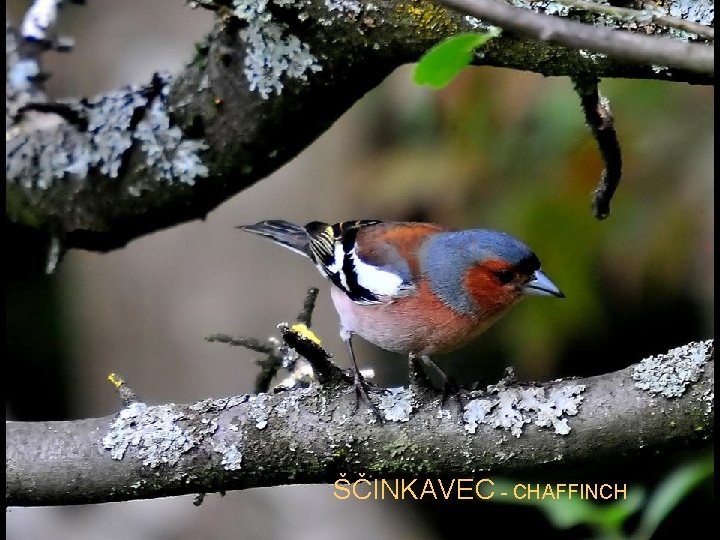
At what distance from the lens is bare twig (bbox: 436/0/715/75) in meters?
0.86

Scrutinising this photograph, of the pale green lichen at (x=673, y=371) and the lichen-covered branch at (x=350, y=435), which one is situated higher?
the pale green lichen at (x=673, y=371)

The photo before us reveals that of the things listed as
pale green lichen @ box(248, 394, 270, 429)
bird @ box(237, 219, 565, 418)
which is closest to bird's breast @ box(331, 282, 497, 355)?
bird @ box(237, 219, 565, 418)

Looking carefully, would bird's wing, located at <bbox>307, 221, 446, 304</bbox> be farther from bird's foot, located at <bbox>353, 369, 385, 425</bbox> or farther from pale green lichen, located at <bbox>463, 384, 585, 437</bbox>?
pale green lichen, located at <bbox>463, 384, 585, 437</bbox>

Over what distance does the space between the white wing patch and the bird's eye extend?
0.27 m

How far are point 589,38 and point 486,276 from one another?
5.12ft

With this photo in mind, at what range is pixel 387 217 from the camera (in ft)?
12.2

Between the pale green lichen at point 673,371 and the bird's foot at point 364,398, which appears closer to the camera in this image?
the pale green lichen at point 673,371

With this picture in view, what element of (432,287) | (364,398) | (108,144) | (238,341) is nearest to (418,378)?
(364,398)

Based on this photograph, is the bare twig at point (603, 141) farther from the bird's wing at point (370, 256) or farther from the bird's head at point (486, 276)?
the bird's wing at point (370, 256)

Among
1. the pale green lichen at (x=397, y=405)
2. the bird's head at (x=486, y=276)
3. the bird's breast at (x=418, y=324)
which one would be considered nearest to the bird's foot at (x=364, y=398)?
the pale green lichen at (x=397, y=405)

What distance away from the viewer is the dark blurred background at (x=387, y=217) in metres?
2.82

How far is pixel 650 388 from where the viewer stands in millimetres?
1528

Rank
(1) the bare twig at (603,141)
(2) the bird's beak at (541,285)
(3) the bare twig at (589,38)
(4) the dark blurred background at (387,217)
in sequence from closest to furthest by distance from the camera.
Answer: (3) the bare twig at (589,38)
(1) the bare twig at (603,141)
(2) the bird's beak at (541,285)
(4) the dark blurred background at (387,217)

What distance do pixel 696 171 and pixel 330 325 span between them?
195cm
